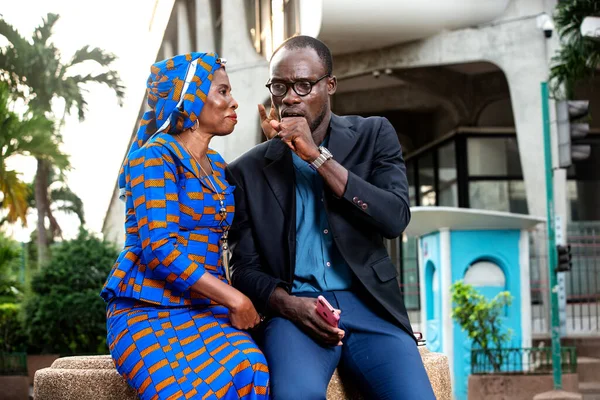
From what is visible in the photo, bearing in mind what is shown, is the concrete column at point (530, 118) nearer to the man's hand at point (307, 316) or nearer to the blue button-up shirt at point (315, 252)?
the blue button-up shirt at point (315, 252)

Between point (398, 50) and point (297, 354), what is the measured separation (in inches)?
716

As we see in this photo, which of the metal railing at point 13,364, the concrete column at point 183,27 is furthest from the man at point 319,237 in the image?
the concrete column at point 183,27

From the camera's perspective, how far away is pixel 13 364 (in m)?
15.8

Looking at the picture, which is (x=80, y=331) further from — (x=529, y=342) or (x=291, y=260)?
(x=291, y=260)

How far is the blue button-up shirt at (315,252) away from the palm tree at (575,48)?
46.7 feet

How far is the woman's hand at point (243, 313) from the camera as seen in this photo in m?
3.20

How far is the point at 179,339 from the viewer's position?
321 centimetres

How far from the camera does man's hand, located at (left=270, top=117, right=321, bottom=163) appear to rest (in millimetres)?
3354

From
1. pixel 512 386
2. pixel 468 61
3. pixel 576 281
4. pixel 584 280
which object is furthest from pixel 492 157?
pixel 512 386

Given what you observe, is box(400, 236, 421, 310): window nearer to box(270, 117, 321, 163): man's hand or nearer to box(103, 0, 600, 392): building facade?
box(103, 0, 600, 392): building facade

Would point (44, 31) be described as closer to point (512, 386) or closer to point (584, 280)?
point (584, 280)

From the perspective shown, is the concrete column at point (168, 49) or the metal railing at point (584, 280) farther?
the concrete column at point (168, 49)

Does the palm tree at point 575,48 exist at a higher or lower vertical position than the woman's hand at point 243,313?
higher

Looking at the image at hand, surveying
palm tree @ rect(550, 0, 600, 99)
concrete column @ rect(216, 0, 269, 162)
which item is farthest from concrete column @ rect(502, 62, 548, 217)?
concrete column @ rect(216, 0, 269, 162)
